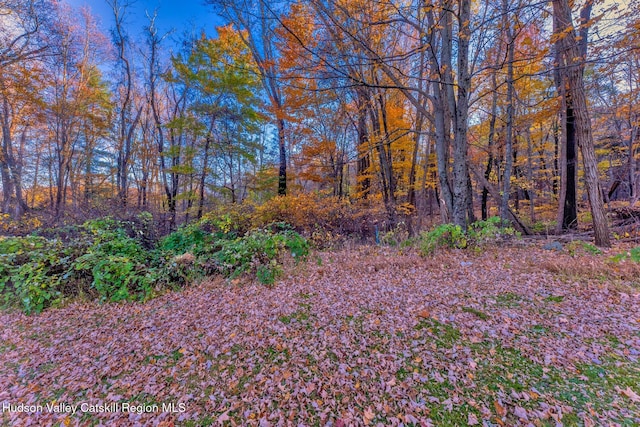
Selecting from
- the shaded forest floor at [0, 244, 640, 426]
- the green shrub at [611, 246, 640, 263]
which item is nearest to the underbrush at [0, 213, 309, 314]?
the shaded forest floor at [0, 244, 640, 426]

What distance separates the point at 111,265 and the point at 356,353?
3.52m

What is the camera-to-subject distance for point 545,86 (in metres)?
8.36

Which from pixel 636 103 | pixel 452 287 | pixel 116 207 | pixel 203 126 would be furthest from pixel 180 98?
pixel 636 103

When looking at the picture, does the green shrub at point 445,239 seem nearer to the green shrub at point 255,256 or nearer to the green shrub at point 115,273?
the green shrub at point 255,256

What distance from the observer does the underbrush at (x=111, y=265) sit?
3.30 m

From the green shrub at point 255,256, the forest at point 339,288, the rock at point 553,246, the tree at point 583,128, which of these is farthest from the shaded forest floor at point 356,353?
the tree at point 583,128

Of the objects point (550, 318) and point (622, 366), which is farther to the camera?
point (550, 318)

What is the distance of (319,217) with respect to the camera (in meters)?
7.16

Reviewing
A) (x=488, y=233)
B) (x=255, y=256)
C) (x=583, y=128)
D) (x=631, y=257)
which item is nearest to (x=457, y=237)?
(x=488, y=233)

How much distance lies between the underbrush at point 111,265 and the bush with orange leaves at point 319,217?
6.78ft

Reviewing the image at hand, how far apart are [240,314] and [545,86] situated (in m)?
11.5

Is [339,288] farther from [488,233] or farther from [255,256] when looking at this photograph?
[488,233]

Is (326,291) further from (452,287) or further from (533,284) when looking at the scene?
(533,284)

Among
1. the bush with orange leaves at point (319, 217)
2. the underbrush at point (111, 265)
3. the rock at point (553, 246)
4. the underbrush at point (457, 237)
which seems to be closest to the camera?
the underbrush at point (111, 265)
